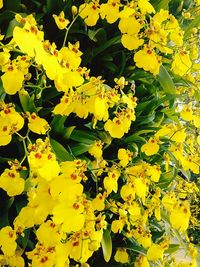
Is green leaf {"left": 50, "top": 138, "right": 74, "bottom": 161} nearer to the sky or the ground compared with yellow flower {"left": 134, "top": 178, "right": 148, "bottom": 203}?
nearer to the sky

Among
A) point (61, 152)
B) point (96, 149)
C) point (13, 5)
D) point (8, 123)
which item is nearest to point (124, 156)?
point (96, 149)

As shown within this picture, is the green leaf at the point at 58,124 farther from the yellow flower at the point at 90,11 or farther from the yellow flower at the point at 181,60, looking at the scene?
the yellow flower at the point at 181,60

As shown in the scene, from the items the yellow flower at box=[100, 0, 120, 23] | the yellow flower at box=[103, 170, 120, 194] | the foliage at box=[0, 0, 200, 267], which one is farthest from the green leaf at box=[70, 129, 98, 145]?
the yellow flower at box=[100, 0, 120, 23]

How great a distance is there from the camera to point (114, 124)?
121cm

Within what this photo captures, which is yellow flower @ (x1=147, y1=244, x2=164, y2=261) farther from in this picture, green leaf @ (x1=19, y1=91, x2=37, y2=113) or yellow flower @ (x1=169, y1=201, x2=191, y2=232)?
green leaf @ (x1=19, y1=91, x2=37, y2=113)

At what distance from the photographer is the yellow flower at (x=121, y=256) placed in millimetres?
1515

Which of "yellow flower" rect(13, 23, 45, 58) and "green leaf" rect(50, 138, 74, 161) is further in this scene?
Answer: "green leaf" rect(50, 138, 74, 161)

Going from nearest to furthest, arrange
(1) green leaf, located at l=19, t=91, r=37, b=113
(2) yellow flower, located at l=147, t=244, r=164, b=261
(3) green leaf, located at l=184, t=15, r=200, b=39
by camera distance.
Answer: (1) green leaf, located at l=19, t=91, r=37, b=113, (2) yellow flower, located at l=147, t=244, r=164, b=261, (3) green leaf, located at l=184, t=15, r=200, b=39

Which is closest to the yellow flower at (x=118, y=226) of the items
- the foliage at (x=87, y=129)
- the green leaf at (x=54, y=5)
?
the foliage at (x=87, y=129)

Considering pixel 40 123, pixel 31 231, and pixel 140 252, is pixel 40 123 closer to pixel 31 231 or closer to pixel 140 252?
pixel 31 231

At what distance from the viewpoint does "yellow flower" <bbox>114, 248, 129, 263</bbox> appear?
1515 millimetres

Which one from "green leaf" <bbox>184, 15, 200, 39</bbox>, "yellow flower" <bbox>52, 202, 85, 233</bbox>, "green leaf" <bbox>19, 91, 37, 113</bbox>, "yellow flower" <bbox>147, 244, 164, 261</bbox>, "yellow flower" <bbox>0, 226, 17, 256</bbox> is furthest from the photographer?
"green leaf" <bbox>184, 15, 200, 39</bbox>

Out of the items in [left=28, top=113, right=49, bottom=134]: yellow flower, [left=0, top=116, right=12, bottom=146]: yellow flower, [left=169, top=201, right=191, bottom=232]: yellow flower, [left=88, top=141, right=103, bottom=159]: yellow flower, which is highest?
[left=0, top=116, right=12, bottom=146]: yellow flower

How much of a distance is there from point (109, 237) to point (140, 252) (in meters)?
0.17
